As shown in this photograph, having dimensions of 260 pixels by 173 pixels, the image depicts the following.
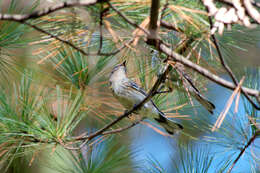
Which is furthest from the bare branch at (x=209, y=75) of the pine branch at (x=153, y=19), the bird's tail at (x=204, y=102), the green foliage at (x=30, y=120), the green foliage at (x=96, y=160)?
the bird's tail at (x=204, y=102)

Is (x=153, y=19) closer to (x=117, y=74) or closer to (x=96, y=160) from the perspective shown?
(x=96, y=160)

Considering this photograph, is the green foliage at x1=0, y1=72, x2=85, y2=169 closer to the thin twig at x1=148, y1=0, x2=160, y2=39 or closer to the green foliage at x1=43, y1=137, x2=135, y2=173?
the green foliage at x1=43, y1=137, x2=135, y2=173

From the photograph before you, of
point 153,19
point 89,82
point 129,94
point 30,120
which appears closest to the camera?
point 153,19

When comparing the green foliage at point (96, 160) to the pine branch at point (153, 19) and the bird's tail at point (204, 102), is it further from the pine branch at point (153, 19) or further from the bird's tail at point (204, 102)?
the pine branch at point (153, 19)

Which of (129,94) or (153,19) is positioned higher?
(153,19)

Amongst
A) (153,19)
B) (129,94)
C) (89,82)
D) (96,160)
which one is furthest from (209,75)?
(129,94)

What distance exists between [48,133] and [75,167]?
0.45 m

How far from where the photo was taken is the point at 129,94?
2293 mm

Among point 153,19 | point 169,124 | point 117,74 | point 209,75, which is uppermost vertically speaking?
point 153,19

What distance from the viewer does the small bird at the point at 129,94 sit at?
2154mm

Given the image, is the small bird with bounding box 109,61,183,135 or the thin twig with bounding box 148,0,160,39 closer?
the thin twig with bounding box 148,0,160,39

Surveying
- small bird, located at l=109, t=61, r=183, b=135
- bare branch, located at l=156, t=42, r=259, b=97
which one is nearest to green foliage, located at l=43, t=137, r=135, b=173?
small bird, located at l=109, t=61, r=183, b=135

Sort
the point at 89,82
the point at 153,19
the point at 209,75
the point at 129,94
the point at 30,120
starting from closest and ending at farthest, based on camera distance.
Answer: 1. the point at 153,19
2. the point at 209,75
3. the point at 30,120
4. the point at 89,82
5. the point at 129,94

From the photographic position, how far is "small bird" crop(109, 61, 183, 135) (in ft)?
7.07
